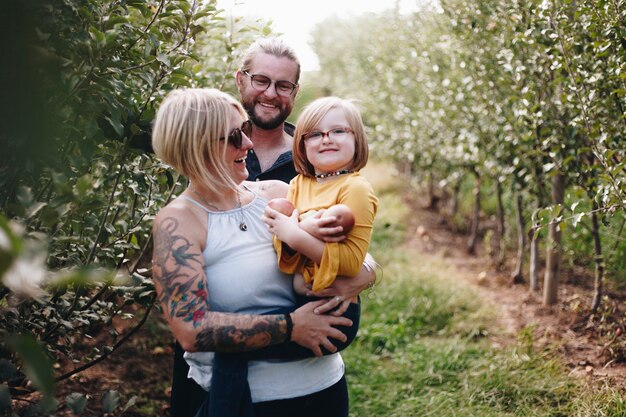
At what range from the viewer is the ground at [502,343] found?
337 cm

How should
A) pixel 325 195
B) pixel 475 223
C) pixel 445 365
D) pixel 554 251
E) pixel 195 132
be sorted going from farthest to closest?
1. pixel 475 223
2. pixel 554 251
3. pixel 445 365
4. pixel 325 195
5. pixel 195 132

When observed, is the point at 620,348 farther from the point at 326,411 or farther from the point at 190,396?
the point at 190,396

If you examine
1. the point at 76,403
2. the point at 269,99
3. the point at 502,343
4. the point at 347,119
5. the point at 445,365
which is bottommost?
the point at 445,365

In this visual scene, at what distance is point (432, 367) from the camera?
4074mm

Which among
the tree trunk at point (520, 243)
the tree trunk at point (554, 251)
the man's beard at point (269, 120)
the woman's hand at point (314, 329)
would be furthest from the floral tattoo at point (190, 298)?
the tree trunk at point (520, 243)

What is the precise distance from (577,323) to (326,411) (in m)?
2.98

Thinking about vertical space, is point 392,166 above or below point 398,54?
below

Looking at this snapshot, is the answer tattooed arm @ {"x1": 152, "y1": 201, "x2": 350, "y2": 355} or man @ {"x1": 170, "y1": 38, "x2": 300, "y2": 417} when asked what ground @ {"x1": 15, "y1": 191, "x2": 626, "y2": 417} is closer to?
tattooed arm @ {"x1": 152, "y1": 201, "x2": 350, "y2": 355}

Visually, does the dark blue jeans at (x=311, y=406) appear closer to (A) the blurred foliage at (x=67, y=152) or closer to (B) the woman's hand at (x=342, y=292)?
(B) the woman's hand at (x=342, y=292)

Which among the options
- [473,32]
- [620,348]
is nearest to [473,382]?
[620,348]

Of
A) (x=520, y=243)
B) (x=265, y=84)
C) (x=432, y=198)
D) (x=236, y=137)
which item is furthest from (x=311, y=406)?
(x=432, y=198)

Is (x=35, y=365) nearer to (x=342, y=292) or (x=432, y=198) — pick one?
(x=342, y=292)

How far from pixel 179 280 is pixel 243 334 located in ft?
0.87

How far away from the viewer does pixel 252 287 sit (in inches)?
73.3
